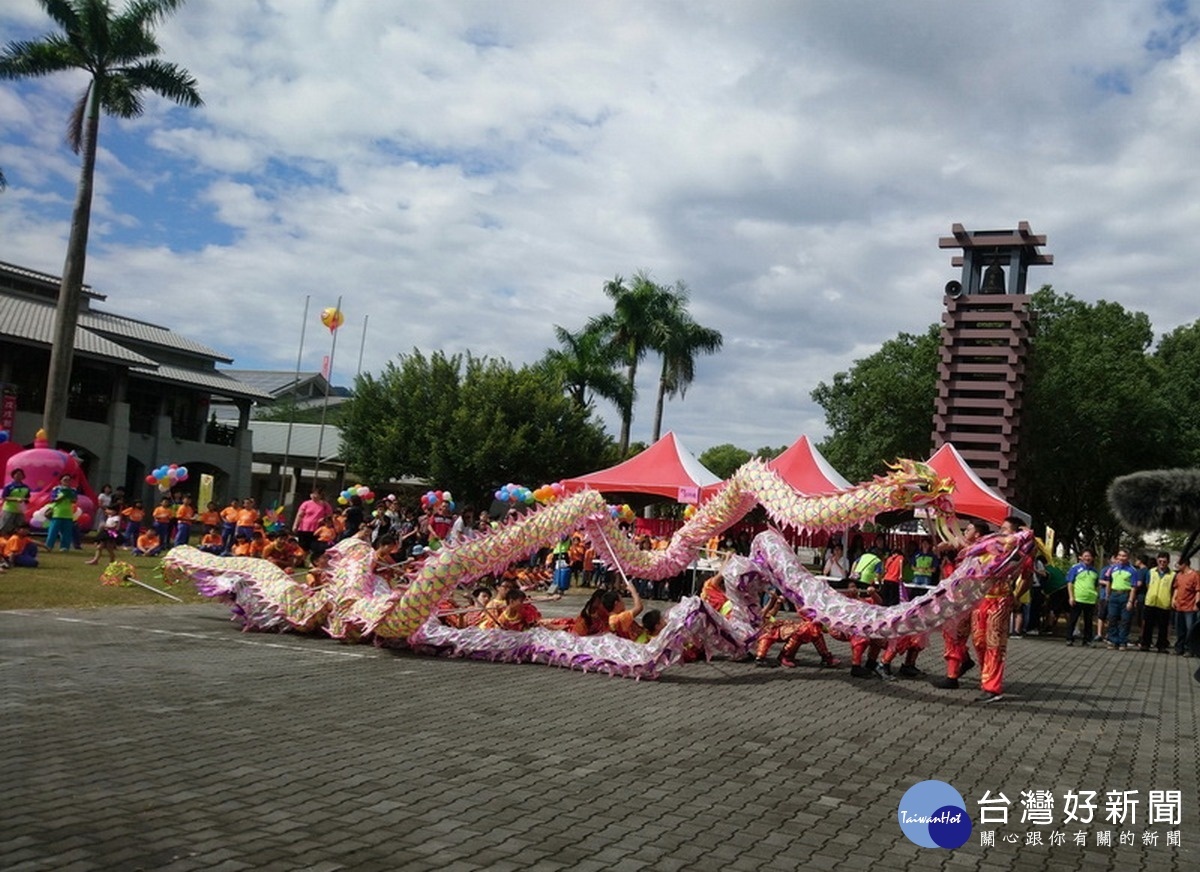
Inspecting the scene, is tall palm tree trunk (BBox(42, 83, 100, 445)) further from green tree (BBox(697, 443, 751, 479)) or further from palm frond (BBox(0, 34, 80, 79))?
green tree (BBox(697, 443, 751, 479))

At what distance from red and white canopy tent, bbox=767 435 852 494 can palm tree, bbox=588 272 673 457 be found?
17.5 m

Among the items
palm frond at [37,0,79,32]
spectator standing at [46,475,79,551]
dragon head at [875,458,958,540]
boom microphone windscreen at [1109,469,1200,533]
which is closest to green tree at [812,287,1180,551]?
dragon head at [875,458,958,540]

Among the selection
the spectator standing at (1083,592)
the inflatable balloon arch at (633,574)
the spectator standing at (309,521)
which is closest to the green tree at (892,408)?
the spectator standing at (1083,592)

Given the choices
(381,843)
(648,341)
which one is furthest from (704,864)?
(648,341)

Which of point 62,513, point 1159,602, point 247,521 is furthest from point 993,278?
point 62,513

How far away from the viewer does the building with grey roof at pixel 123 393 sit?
2770 cm

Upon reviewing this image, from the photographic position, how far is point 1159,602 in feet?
49.4

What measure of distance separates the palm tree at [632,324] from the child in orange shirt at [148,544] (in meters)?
19.7

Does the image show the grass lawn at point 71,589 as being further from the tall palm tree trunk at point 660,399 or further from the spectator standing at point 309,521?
the tall palm tree trunk at point 660,399

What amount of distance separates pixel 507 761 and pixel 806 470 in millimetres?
13669

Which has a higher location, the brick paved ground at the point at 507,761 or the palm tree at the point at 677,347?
the palm tree at the point at 677,347

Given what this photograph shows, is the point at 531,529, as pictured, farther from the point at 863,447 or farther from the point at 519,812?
the point at 863,447

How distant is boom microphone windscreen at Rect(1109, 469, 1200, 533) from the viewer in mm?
2381

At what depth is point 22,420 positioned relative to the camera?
1075 inches
